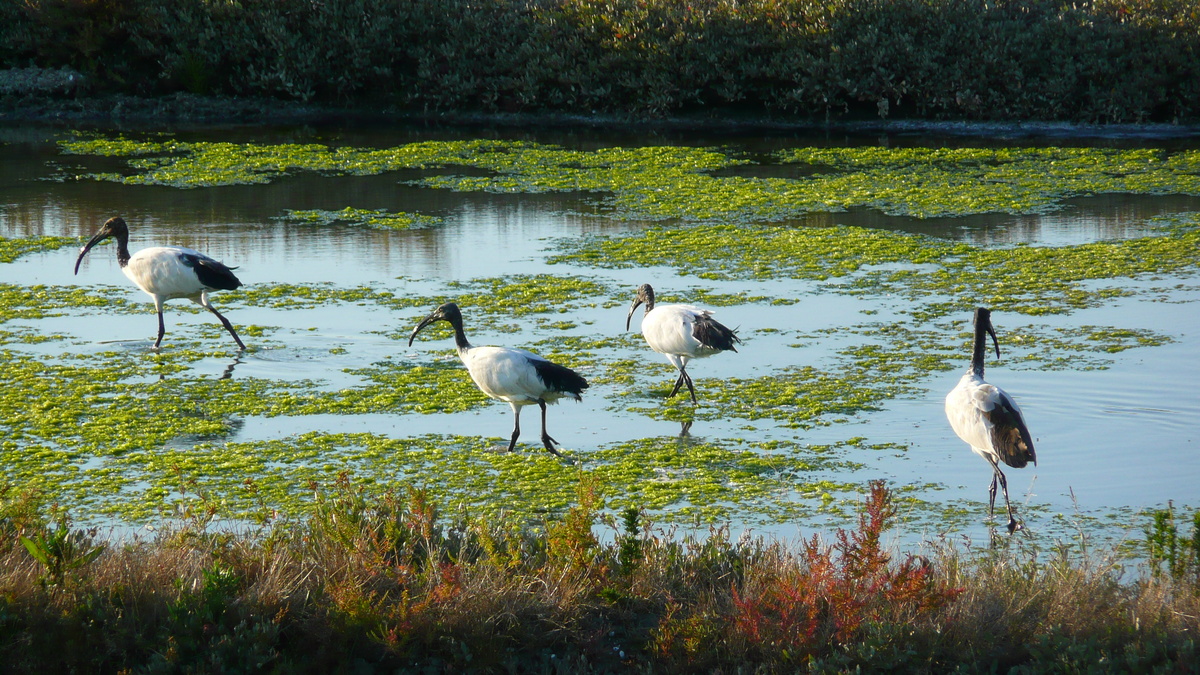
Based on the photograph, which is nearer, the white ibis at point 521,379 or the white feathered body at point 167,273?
the white ibis at point 521,379

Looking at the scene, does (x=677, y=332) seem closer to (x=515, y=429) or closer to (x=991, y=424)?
(x=515, y=429)

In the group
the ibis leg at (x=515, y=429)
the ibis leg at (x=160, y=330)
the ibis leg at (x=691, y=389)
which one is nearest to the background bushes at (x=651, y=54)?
the ibis leg at (x=160, y=330)

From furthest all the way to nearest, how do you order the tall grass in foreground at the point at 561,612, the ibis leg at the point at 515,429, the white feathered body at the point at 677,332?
the white feathered body at the point at 677,332, the ibis leg at the point at 515,429, the tall grass in foreground at the point at 561,612

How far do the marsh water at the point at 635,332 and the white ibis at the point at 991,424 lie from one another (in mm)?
308

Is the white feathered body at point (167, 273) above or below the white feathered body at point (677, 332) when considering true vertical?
above

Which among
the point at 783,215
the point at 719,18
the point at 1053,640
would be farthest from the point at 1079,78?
the point at 1053,640

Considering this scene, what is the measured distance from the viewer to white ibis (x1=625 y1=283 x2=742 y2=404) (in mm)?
8633

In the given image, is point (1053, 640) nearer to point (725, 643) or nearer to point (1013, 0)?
point (725, 643)

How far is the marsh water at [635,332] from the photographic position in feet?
23.8

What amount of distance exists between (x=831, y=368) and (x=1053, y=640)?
15.2 ft

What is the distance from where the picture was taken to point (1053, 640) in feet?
16.0

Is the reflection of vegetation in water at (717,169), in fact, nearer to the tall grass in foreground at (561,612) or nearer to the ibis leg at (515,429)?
the ibis leg at (515,429)

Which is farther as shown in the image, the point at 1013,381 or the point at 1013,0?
the point at 1013,0

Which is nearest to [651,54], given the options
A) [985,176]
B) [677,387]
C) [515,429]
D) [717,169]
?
[717,169]
